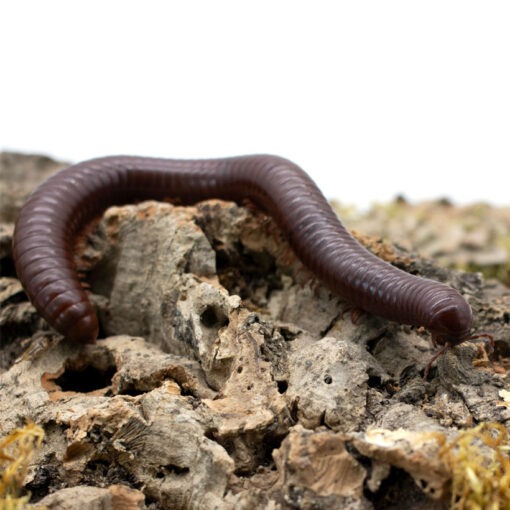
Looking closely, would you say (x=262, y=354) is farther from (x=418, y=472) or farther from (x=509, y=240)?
(x=509, y=240)

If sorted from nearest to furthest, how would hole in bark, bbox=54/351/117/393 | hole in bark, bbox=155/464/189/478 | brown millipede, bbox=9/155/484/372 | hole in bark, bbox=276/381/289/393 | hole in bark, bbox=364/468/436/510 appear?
1. hole in bark, bbox=364/468/436/510
2. hole in bark, bbox=155/464/189/478
3. hole in bark, bbox=276/381/289/393
4. brown millipede, bbox=9/155/484/372
5. hole in bark, bbox=54/351/117/393

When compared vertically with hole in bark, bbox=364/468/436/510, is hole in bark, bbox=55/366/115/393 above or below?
below

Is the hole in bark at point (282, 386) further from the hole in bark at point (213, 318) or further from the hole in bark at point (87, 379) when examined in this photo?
the hole in bark at point (87, 379)

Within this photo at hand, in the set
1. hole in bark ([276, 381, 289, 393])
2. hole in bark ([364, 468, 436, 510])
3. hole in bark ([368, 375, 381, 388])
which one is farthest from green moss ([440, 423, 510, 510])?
hole in bark ([276, 381, 289, 393])

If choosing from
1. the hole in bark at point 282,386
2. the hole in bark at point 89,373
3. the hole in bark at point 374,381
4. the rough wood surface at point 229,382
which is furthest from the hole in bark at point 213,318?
the hole in bark at point 374,381

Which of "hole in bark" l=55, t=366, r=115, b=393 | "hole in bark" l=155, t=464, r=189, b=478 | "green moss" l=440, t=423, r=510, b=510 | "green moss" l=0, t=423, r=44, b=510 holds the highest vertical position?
"green moss" l=440, t=423, r=510, b=510

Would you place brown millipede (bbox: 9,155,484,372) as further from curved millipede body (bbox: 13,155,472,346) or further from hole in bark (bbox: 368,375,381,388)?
hole in bark (bbox: 368,375,381,388)

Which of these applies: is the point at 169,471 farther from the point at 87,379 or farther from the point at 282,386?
the point at 87,379
